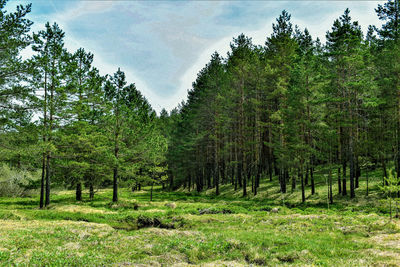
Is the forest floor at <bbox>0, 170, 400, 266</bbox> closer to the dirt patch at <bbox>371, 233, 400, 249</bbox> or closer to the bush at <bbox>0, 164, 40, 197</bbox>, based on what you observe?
the dirt patch at <bbox>371, 233, 400, 249</bbox>

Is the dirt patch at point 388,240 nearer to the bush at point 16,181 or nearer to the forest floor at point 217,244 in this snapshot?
the forest floor at point 217,244

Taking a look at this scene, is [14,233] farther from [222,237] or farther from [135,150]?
[135,150]

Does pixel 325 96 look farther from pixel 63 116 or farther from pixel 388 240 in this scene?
pixel 63 116

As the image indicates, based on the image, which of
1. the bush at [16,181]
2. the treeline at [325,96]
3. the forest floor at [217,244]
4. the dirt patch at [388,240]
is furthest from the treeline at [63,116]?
the dirt patch at [388,240]

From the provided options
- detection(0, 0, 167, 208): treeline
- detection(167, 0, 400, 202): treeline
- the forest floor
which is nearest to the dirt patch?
the forest floor

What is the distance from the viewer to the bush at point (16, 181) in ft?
104

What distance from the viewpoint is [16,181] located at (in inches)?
1328

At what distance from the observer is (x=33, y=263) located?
Answer: 25.6ft

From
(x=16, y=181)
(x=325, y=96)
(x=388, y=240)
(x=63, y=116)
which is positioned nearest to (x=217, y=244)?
(x=388, y=240)

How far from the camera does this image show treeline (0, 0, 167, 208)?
18906 millimetres

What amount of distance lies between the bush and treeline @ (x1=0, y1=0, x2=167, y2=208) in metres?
1.59

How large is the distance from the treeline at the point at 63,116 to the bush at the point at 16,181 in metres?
1.59

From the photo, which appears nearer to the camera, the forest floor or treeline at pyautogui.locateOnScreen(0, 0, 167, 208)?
the forest floor

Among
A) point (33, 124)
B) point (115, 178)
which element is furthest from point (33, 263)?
point (115, 178)
